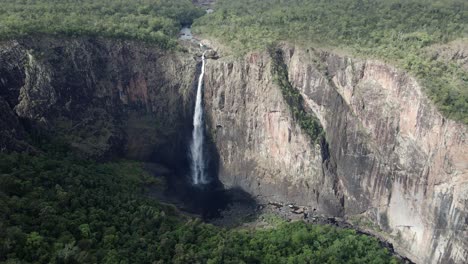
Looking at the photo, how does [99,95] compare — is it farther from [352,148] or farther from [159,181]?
[352,148]

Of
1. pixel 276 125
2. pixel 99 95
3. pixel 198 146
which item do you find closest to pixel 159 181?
pixel 198 146

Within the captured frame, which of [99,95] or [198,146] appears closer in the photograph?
[99,95]

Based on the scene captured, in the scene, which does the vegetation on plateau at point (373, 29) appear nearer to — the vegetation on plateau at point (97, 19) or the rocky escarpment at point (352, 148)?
the rocky escarpment at point (352, 148)

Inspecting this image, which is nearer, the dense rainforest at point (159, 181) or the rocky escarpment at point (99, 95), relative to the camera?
the dense rainforest at point (159, 181)

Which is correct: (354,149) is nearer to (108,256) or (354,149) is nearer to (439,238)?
(439,238)

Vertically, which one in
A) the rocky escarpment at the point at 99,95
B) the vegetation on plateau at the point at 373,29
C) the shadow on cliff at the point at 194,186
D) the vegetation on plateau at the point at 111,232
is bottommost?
the shadow on cliff at the point at 194,186

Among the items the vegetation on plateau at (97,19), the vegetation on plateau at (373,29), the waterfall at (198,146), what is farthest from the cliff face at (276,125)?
the vegetation on plateau at (373,29)

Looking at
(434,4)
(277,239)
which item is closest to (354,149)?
(277,239)
